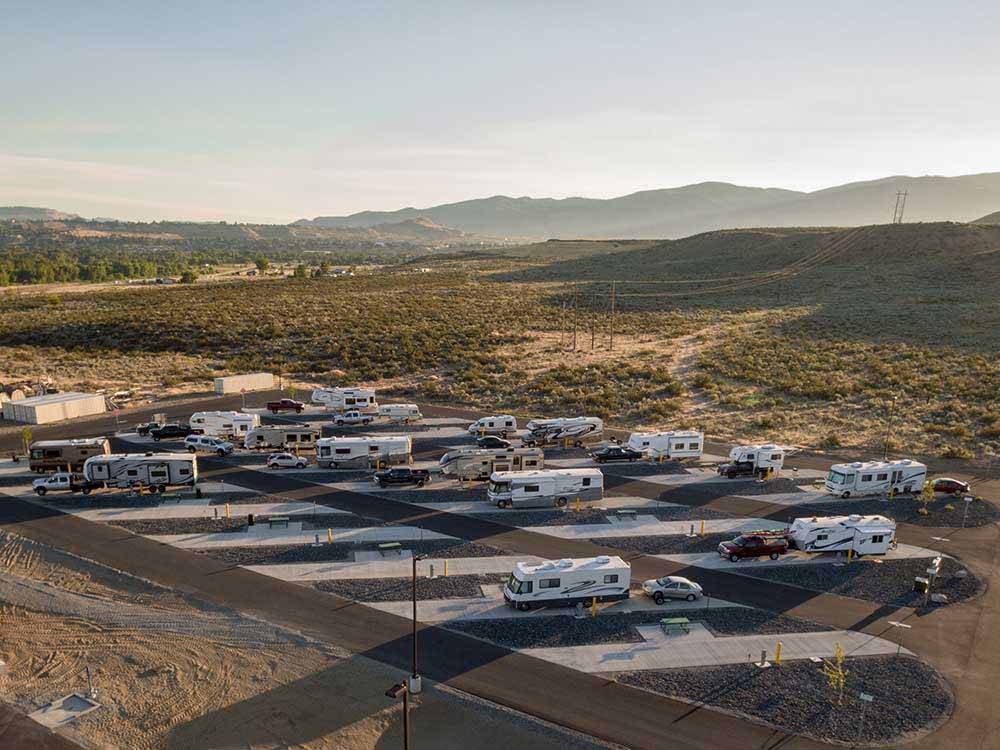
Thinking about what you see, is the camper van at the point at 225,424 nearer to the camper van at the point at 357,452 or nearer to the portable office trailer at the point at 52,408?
the camper van at the point at 357,452

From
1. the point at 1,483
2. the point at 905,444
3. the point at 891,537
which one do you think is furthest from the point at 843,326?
the point at 1,483

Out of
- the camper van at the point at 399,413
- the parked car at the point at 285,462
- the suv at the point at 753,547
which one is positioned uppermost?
the camper van at the point at 399,413

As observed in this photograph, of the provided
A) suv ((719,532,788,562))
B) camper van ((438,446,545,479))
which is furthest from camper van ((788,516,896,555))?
camper van ((438,446,545,479))

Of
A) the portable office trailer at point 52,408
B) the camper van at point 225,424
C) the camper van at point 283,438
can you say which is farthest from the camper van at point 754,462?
the portable office trailer at point 52,408

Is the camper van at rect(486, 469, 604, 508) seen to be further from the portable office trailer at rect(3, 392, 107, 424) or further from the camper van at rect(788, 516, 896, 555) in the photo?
the portable office trailer at rect(3, 392, 107, 424)

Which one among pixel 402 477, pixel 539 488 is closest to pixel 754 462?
pixel 539 488

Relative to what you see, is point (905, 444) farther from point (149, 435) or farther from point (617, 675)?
point (149, 435)
